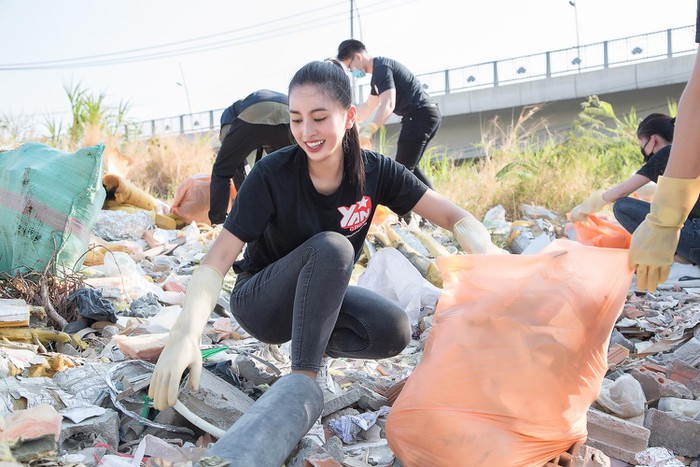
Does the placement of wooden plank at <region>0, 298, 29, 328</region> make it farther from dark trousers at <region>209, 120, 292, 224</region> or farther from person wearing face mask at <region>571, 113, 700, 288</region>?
person wearing face mask at <region>571, 113, 700, 288</region>

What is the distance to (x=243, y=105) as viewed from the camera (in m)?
4.14

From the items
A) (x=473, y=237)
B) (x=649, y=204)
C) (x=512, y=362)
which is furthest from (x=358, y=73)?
(x=512, y=362)

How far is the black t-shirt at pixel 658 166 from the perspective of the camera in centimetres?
343

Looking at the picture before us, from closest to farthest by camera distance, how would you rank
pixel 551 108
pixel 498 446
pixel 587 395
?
pixel 498 446
pixel 587 395
pixel 551 108

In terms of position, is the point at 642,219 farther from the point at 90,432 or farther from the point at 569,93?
the point at 569,93

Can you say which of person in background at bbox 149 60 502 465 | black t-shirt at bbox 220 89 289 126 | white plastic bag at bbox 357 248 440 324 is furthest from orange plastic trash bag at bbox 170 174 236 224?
person in background at bbox 149 60 502 465

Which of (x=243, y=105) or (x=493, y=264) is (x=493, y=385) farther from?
(x=243, y=105)

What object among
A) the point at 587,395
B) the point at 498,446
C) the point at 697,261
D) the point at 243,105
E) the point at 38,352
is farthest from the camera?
the point at 243,105

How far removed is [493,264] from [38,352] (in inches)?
71.4

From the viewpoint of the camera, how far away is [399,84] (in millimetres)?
4707

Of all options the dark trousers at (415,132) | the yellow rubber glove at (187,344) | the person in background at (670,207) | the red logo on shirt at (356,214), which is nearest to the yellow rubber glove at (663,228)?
the person in background at (670,207)

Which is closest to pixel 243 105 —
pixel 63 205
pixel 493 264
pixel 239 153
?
pixel 239 153

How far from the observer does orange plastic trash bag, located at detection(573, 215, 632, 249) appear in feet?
12.7

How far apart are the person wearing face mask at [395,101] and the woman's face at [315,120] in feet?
8.16
